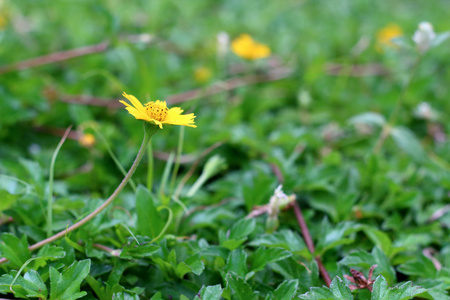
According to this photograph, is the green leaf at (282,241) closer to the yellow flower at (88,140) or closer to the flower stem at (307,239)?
the flower stem at (307,239)

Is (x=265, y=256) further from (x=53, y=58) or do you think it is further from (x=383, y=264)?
(x=53, y=58)

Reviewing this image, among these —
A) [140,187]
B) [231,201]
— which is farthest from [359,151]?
[140,187]

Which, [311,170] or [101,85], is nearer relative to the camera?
[311,170]

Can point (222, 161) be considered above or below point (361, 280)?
above

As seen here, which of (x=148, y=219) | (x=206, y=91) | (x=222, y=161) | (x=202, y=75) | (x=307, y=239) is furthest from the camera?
(x=202, y=75)

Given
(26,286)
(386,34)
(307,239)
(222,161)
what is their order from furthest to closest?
1. (386,34)
2. (222,161)
3. (307,239)
4. (26,286)

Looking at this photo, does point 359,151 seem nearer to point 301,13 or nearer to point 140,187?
point 140,187

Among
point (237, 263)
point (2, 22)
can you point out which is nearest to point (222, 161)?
point (237, 263)

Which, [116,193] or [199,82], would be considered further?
[199,82]
